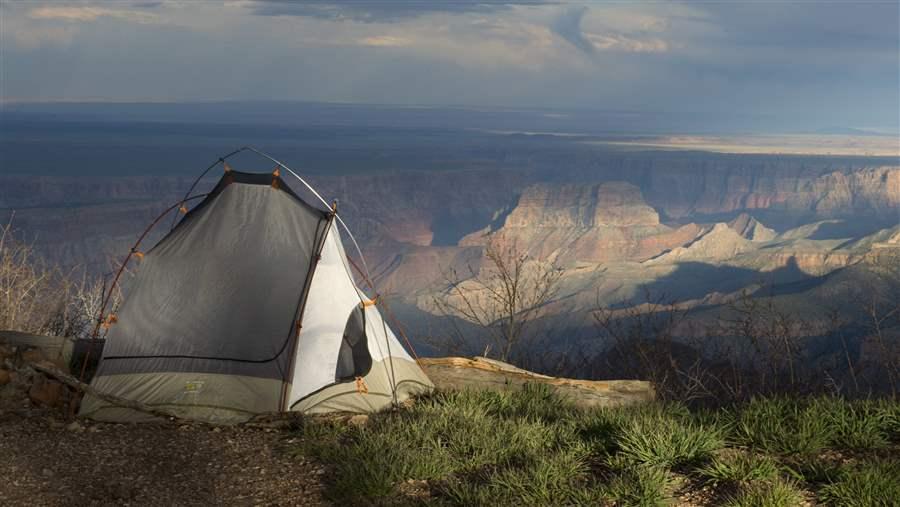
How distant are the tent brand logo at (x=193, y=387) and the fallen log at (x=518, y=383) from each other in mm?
2505

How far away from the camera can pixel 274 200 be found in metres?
10.4

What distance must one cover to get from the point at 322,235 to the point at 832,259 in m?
120

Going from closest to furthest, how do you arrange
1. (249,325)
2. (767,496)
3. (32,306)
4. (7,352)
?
1. (767,496)
2. (249,325)
3. (7,352)
4. (32,306)

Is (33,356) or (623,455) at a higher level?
(623,455)

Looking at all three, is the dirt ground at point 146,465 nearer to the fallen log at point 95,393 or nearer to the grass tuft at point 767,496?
the fallen log at point 95,393

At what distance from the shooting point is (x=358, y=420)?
8.84 meters

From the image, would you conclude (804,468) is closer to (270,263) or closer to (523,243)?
(270,263)

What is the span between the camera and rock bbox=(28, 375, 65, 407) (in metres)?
9.50

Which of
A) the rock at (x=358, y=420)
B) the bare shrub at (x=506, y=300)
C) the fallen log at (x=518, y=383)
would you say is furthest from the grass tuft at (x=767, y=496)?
the bare shrub at (x=506, y=300)

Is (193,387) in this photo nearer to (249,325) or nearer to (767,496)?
(249,325)

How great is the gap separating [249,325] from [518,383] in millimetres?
2948

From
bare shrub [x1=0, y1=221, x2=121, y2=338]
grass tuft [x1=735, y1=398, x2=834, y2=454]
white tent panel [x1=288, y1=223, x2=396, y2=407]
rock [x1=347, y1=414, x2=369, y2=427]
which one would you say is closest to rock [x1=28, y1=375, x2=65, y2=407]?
white tent panel [x1=288, y1=223, x2=396, y2=407]

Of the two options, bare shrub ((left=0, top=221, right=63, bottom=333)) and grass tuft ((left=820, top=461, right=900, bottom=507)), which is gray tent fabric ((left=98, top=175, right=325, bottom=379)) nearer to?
grass tuft ((left=820, top=461, right=900, bottom=507))

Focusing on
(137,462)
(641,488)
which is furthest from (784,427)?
(137,462)
